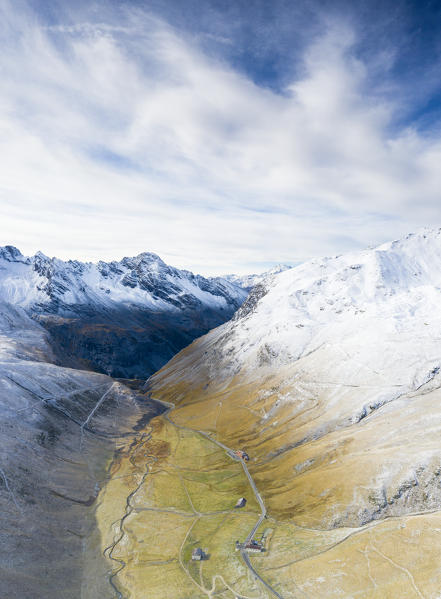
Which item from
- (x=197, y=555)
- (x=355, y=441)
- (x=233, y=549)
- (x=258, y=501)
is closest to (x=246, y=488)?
(x=258, y=501)

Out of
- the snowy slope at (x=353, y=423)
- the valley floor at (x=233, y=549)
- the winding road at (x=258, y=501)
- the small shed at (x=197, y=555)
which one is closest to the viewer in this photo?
the valley floor at (x=233, y=549)

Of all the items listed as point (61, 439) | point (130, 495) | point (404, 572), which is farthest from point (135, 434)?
point (404, 572)

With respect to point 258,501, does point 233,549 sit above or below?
below

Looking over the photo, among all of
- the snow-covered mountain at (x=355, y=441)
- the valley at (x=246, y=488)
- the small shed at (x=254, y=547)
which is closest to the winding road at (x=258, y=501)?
the valley at (x=246, y=488)

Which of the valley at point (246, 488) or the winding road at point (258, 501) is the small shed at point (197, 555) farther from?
the winding road at point (258, 501)

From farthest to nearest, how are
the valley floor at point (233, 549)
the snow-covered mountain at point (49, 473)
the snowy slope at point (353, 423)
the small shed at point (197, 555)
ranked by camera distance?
the snowy slope at point (353, 423) → the small shed at point (197, 555) → the snow-covered mountain at point (49, 473) → the valley floor at point (233, 549)

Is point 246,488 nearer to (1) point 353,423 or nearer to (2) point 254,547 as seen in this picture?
(2) point 254,547

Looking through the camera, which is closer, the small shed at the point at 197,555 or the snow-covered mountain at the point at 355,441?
the snow-covered mountain at the point at 355,441

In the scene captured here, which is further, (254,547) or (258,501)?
(258,501)

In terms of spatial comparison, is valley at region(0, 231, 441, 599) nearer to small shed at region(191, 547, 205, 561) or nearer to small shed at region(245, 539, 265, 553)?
small shed at region(191, 547, 205, 561)

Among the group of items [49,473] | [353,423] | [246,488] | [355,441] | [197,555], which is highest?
[353,423]

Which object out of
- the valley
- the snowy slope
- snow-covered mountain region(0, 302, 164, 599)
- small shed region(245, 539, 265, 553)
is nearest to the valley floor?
the valley

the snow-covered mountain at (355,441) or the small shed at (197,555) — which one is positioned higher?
the snow-covered mountain at (355,441)
